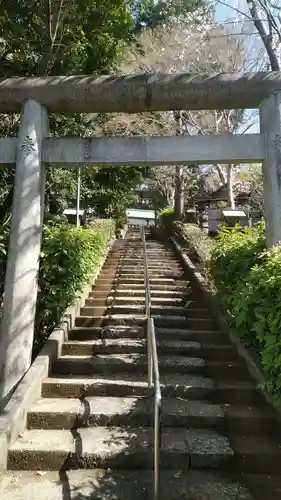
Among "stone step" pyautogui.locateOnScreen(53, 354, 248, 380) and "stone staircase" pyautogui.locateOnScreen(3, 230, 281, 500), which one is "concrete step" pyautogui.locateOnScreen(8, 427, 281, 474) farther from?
"stone step" pyautogui.locateOnScreen(53, 354, 248, 380)

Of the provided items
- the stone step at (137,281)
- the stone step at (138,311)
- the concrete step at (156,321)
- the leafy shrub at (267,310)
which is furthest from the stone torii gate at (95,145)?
the stone step at (137,281)

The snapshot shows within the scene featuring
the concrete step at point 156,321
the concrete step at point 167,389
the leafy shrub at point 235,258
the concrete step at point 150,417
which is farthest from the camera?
the concrete step at point 156,321

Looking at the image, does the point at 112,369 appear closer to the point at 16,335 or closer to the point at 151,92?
the point at 16,335

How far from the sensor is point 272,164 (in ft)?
16.7

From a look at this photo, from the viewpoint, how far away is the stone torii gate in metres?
5.05

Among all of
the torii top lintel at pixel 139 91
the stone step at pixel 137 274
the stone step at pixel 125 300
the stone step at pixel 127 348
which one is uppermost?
the torii top lintel at pixel 139 91

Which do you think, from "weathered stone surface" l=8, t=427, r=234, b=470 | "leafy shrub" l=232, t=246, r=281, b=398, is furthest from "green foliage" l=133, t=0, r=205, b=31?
"weathered stone surface" l=8, t=427, r=234, b=470

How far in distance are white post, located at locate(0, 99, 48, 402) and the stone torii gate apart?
0.01 metres

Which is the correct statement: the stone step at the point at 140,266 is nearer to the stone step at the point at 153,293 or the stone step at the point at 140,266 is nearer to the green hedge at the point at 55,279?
the stone step at the point at 153,293

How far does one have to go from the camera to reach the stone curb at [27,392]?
400cm

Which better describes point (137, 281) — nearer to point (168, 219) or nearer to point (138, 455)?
point (138, 455)

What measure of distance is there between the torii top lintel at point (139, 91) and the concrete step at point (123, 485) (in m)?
4.15

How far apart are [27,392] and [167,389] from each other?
160 centimetres

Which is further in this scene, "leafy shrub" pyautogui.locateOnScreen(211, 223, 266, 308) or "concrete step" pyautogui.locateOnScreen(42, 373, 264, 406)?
→ "leafy shrub" pyautogui.locateOnScreen(211, 223, 266, 308)
